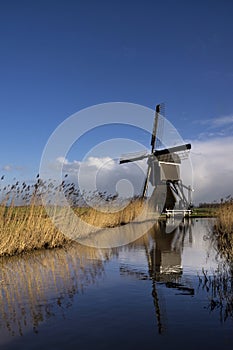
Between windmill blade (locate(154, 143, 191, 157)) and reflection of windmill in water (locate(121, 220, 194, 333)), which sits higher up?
windmill blade (locate(154, 143, 191, 157))

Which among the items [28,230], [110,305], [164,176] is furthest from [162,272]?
[164,176]

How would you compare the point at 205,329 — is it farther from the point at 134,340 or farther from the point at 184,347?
the point at 134,340

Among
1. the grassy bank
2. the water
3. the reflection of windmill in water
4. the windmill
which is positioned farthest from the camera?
the windmill

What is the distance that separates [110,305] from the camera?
4.43 metres

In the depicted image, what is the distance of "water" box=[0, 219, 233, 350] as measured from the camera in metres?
3.32

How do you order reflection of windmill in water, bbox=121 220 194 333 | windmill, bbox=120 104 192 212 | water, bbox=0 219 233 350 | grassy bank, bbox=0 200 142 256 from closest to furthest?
1. water, bbox=0 219 233 350
2. reflection of windmill in water, bbox=121 220 194 333
3. grassy bank, bbox=0 200 142 256
4. windmill, bbox=120 104 192 212

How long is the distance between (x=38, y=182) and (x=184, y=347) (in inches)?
272

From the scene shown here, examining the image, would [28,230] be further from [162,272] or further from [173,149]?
[173,149]

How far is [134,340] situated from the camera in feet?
10.8

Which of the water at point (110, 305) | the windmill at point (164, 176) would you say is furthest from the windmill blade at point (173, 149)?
the water at point (110, 305)

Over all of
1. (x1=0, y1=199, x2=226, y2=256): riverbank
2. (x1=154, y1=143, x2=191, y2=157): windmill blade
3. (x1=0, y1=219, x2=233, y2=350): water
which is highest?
(x1=154, y1=143, x2=191, y2=157): windmill blade

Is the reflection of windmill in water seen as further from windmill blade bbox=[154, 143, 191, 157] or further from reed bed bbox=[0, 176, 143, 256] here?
windmill blade bbox=[154, 143, 191, 157]

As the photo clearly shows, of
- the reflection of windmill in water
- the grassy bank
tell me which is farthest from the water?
the grassy bank

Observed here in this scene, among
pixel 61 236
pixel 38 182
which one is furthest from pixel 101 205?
pixel 38 182
